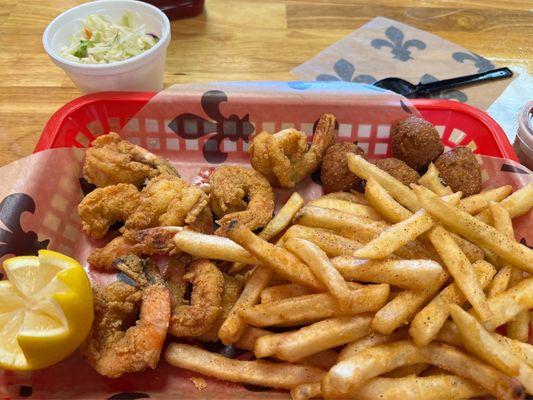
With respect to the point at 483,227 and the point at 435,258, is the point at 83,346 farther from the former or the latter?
the point at 483,227

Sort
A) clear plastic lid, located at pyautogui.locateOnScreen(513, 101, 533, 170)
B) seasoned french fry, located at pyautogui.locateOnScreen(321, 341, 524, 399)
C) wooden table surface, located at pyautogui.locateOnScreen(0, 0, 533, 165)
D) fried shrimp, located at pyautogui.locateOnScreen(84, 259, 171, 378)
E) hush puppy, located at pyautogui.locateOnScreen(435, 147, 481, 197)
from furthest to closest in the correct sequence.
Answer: wooden table surface, located at pyautogui.locateOnScreen(0, 0, 533, 165), clear plastic lid, located at pyautogui.locateOnScreen(513, 101, 533, 170), hush puppy, located at pyautogui.locateOnScreen(435, 147, 481, 197), fried shrimp, located at pyautogui.locateOnScreen(84, 259, 171, 378), seasoned french fry, located at pyautogui.locateOnScreen(321, 341, 524, 399)

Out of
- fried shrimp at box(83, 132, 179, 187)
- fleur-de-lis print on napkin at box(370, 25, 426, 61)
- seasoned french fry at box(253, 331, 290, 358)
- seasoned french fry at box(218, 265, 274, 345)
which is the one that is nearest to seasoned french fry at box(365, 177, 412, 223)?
seasoned french fry at box(218, 265, 274, 345)

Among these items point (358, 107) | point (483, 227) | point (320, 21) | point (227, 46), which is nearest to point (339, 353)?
point (483, 227)

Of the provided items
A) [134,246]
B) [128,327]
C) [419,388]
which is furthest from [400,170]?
[128,327]

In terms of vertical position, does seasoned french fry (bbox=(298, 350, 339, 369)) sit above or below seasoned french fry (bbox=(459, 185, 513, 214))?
below

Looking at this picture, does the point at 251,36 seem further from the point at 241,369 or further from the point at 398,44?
the point at 241,369

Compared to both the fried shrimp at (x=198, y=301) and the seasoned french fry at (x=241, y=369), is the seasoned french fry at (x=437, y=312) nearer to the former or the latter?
the seasoned french fry at (x=241, y=369)

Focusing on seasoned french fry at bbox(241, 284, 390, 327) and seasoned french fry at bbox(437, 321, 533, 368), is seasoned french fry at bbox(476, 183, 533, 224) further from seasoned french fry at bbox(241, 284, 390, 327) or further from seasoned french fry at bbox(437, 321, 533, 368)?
seasoned french fry at bbox(241, 284, 390, 327)
